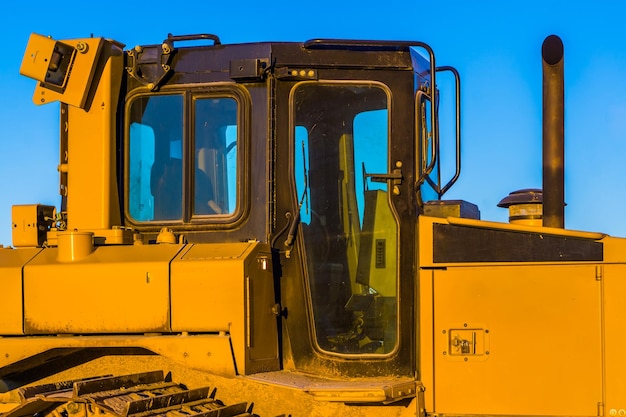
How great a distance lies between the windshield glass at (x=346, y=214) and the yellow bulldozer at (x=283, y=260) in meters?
0.01

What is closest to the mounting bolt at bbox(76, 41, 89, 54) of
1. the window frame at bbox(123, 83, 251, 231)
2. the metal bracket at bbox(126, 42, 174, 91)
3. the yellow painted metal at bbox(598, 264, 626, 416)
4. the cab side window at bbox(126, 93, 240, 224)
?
the metal bracket at bbox(126, 42, 174, 91)

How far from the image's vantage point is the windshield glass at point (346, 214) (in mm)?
6117

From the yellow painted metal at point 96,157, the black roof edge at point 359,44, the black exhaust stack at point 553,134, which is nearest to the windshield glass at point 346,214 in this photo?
the black roof edge at point 359,44

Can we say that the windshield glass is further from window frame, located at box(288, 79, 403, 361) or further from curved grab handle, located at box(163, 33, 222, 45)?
curved grab handle, located at box(163, 33, 222, 45)

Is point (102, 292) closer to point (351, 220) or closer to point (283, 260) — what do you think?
point (283, 260)

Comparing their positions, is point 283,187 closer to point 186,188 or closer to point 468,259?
point 186,188

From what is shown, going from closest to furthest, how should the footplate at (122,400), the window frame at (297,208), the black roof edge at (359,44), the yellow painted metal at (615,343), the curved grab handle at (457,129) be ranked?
the footplate at (122,400) < the yellow painted metal at (615,343) < the window frame at (297,208) < the black roof edge at (359,44) < the curved grab handle at (457,129)

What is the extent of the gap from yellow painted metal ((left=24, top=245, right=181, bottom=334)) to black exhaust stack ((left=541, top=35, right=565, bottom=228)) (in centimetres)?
249

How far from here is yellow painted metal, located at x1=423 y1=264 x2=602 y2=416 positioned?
579 cm

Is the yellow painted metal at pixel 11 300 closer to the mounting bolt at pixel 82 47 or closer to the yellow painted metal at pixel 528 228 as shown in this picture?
the mounting bolt at pixel 82 47

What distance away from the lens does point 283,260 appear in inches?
243

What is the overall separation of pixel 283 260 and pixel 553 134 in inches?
78.4

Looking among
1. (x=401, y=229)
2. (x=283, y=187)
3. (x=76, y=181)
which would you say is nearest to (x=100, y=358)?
(x=76, y=181)

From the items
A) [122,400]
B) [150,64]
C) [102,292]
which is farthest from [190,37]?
[122,400]
